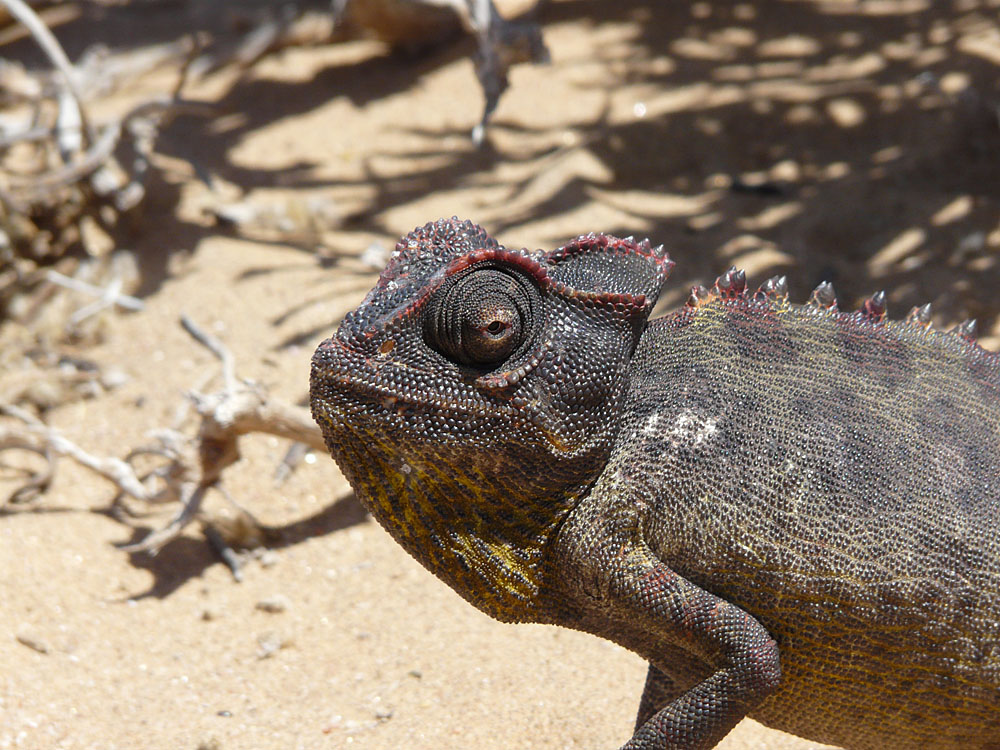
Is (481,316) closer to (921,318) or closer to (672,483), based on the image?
(672,483)

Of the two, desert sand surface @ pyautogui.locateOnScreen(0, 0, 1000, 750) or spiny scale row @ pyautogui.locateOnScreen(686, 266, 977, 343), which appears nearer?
spiny scale row @ pyautogui.locateOnScreen(686, 266, 977, 343)

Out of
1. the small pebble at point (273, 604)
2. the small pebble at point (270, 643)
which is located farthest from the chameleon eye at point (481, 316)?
the small pebble at point (273, 604)

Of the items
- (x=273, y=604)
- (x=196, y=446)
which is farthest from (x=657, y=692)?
(x=196, y=446)

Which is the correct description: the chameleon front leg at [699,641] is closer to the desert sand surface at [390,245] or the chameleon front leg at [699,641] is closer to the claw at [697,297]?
the claw at [697,297]

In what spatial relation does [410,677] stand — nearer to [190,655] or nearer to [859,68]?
[190,655]

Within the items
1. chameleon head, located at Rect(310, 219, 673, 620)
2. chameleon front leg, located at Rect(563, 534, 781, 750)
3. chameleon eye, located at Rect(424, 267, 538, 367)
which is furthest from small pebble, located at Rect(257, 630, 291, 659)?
chameleon eye, located at Rect(424, 267, 538, 367)

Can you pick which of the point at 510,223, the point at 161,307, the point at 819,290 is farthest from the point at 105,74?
the point at 819,290

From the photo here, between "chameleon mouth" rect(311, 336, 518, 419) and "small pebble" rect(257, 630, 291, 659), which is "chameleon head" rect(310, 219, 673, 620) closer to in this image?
"chameleon mouth" rect(311, 336, 518, 419)
